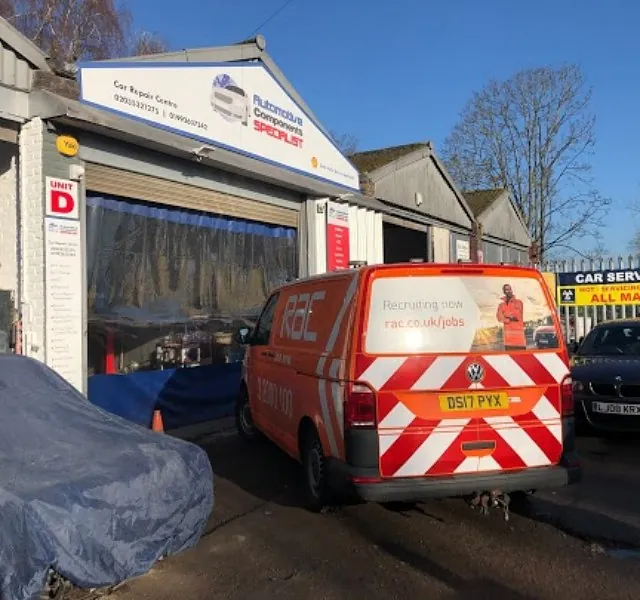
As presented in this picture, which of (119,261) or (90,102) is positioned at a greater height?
(90,102)

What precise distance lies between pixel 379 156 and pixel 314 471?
39.3ft

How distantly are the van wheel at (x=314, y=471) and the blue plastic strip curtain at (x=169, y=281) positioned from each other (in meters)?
4.08

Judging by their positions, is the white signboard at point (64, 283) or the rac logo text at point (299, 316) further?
the white signboard at point (64, 283)

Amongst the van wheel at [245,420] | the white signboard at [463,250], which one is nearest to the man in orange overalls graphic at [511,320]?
the van wheel at [245,420]

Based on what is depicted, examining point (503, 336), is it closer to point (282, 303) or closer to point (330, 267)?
point (282, 303)

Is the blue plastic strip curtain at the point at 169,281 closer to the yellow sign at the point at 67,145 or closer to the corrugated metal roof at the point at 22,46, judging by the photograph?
the yellow sign at the point at 67,145

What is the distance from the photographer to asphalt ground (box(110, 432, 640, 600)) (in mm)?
4211

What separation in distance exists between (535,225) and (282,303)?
35.6m

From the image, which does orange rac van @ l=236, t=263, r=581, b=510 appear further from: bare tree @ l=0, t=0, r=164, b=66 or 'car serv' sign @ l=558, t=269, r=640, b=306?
bare tree @ l=0, t=0, r=164, b=66

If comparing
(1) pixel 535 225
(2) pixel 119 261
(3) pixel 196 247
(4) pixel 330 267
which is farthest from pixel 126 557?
(1) pixel 535 225

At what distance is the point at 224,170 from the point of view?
35.0 ft

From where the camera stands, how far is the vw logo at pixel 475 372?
198 inches

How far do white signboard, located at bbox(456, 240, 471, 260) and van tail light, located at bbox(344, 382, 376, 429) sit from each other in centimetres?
1471

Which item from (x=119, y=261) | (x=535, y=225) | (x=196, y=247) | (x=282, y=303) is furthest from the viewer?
(x=535, y=225)
